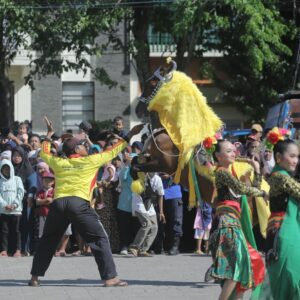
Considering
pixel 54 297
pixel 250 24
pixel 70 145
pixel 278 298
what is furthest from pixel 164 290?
A: pixel 250 24

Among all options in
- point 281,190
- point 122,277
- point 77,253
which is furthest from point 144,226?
point 281,190

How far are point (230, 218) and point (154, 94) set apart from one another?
5.69 ft

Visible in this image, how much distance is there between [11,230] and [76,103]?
1681cm

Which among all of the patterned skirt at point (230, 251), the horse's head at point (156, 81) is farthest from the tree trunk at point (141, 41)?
the patterned skirt at point (230, 251)

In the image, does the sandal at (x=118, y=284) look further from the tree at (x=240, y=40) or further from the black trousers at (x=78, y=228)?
the tree at (x=240, y=40)

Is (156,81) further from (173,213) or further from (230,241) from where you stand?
(173,213)

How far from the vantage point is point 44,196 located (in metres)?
14.4

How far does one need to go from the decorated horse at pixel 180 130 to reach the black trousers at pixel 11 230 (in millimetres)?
4747

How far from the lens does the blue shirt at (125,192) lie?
14.5m

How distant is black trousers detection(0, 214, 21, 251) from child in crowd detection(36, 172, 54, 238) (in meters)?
0.37

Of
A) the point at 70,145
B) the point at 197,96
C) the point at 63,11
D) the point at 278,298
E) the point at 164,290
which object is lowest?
the point at 164,290

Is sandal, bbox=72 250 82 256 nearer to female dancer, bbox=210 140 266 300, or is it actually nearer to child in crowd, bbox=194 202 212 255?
child in crowd, bbox=194 202 212 255

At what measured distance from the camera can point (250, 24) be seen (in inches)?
811

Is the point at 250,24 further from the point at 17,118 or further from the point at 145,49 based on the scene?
the point at 17,118
